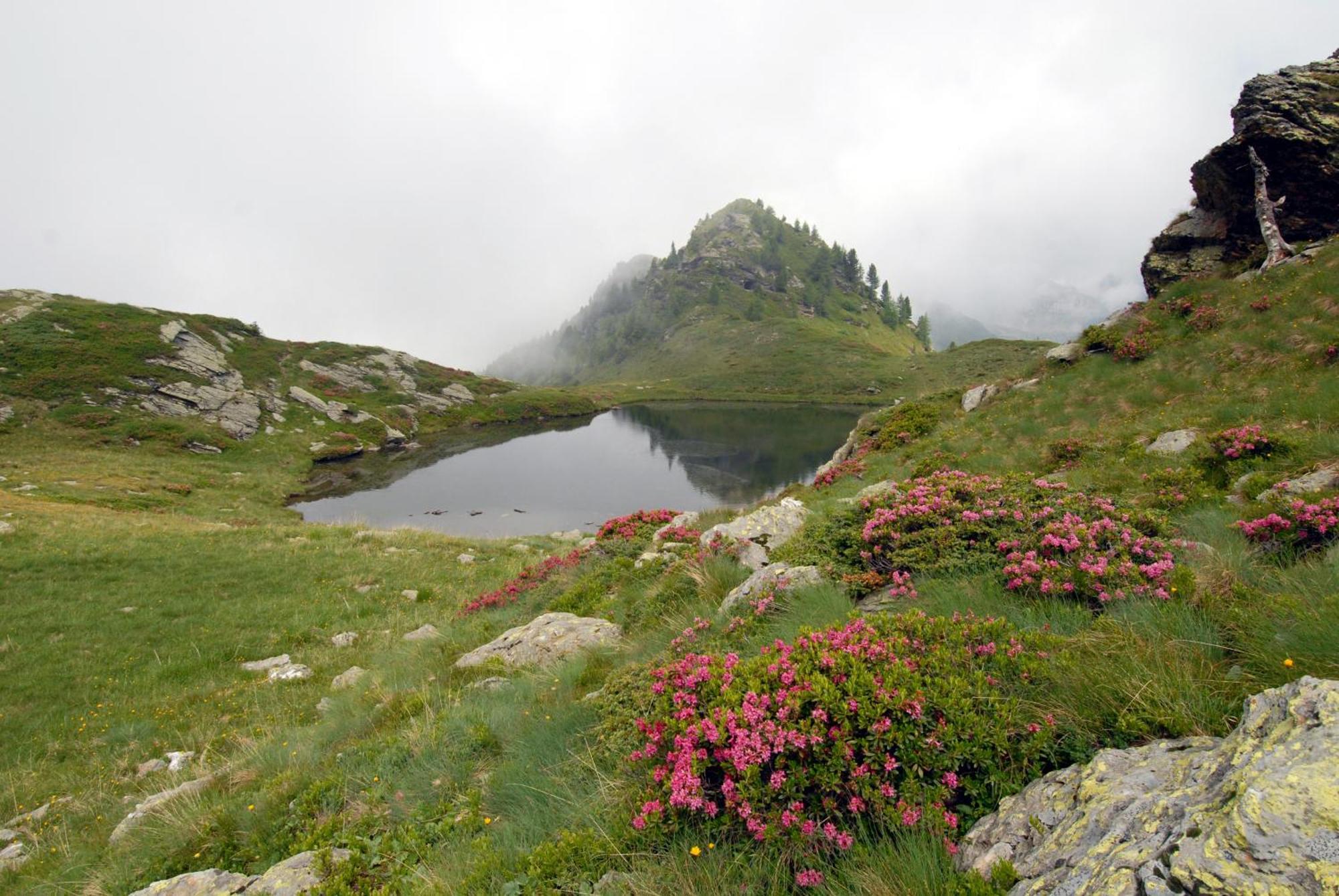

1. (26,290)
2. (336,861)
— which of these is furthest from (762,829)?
(26,290)

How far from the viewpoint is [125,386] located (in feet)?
190

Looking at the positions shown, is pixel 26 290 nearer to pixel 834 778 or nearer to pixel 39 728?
pixel 39 728

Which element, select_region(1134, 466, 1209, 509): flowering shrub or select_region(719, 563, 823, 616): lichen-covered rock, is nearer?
select_region(719, 563, 823, 616): lichen-covered rock

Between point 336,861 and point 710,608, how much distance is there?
5.15m

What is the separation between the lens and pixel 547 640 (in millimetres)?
10047

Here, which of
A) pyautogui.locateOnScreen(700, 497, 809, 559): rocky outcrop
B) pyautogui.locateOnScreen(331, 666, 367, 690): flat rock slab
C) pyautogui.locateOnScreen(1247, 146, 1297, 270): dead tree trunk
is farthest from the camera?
pyautogui.locateOnScreen(1247, 146, 1297, 270): dead tree trunk

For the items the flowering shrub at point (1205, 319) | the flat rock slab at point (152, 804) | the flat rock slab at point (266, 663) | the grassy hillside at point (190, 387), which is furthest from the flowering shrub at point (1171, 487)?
the grassy hillside at point (190, 387)

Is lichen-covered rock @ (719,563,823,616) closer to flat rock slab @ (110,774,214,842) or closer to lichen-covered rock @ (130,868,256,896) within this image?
lichen-covered rock @ (130,868,256,896)

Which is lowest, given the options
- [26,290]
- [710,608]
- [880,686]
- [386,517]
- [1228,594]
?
[386,517]

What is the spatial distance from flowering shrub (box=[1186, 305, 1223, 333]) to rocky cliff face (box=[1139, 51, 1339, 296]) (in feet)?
11.1

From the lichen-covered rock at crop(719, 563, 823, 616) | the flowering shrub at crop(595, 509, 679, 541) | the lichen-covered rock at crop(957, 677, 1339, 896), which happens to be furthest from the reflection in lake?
the lichen-covered rock at crop(957, 677, 1339, 896)

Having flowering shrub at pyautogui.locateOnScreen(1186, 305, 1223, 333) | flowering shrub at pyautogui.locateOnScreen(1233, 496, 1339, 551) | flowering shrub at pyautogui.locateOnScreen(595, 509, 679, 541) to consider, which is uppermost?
flowering shrub at pyautogui.locateOnScreen(1186, 305, 1223, 333)

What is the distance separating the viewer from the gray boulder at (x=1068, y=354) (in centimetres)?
2119

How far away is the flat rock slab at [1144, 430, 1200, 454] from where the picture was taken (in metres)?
11.6
